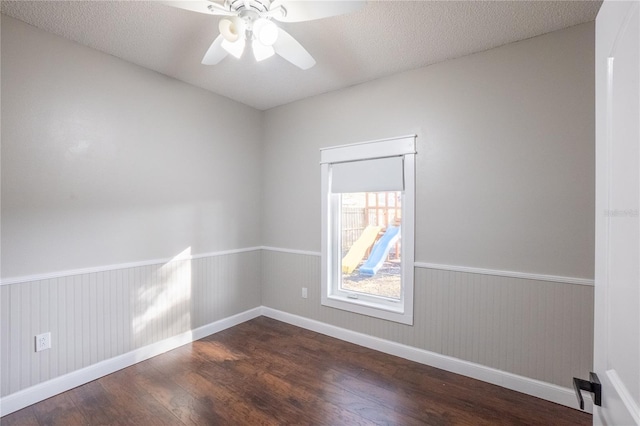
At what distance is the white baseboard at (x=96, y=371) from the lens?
1.98m

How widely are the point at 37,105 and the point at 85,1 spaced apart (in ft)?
2.67

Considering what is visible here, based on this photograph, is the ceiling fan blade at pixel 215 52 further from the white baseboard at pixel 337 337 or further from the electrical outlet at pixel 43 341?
the white baseboard at pixel 337 337

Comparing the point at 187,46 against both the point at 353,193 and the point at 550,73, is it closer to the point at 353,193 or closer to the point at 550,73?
the point at 353,193

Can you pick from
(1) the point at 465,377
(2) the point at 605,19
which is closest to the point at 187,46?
(2) the point at 605,19

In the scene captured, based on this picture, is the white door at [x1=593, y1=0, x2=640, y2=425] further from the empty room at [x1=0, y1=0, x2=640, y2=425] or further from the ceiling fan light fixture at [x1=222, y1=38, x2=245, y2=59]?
the ceiling fan light fixture at [x1=222, y1=38, x2=245, y2=59]

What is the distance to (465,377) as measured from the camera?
2.41 metres

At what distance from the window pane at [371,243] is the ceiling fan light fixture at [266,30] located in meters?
1.79

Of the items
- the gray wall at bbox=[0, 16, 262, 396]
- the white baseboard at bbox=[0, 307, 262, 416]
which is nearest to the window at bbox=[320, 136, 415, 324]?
the gray wall at bbox=[0, 16, 262, 396]

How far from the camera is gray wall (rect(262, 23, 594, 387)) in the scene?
2051 millimetres

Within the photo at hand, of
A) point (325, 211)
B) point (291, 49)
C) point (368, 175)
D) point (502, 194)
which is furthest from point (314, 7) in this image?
point (325, 211)

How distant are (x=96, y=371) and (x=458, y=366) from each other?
2.93m

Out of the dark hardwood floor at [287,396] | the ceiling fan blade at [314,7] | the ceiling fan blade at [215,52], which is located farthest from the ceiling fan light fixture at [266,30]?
the dark hardwood floor at [287,396]

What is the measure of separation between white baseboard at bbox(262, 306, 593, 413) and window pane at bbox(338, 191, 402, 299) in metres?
0.46

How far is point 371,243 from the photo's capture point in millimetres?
3098
